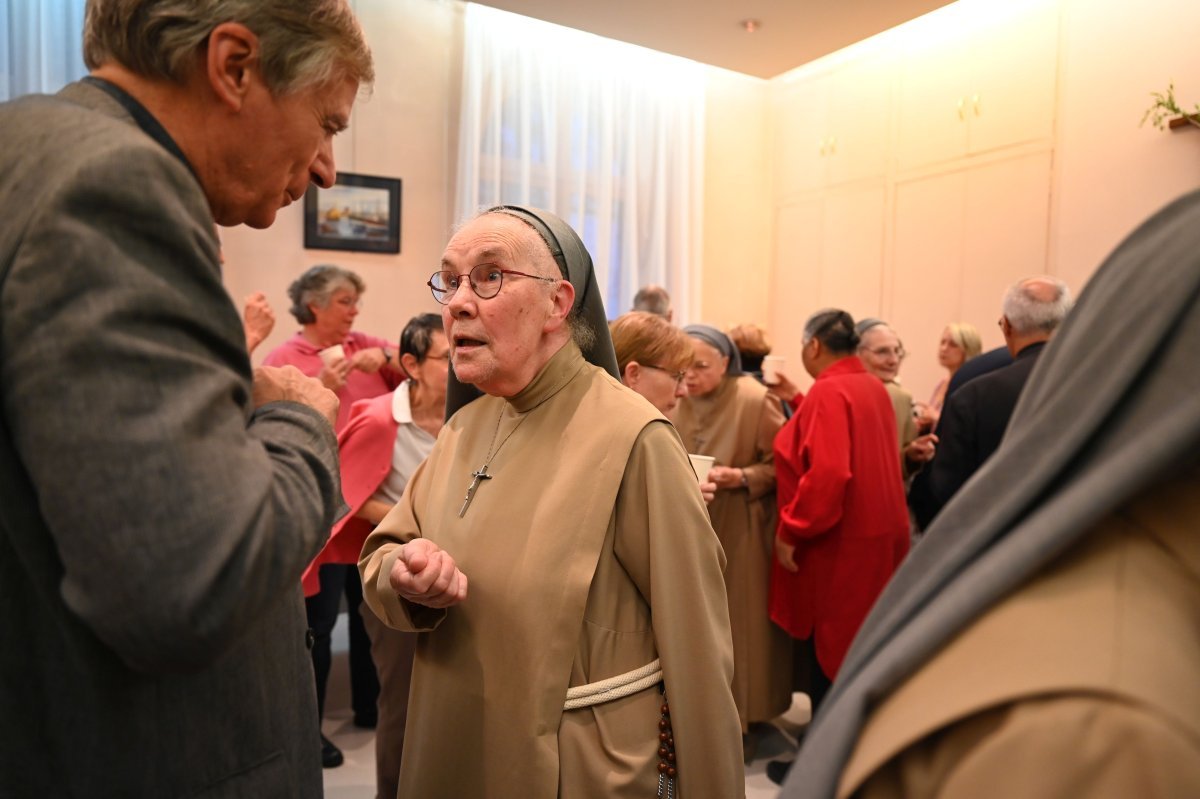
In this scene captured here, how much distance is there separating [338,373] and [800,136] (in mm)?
5225

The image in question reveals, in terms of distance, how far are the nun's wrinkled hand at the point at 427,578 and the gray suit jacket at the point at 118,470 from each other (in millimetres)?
515

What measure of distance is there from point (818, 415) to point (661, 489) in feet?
6.14

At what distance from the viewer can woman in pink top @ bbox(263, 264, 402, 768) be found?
3.33 meters

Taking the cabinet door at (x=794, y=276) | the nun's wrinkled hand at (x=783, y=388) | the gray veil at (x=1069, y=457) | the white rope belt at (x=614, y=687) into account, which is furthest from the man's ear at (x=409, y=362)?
the cabinet door at (x=794, y=276)

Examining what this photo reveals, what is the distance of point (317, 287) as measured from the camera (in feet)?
12.8

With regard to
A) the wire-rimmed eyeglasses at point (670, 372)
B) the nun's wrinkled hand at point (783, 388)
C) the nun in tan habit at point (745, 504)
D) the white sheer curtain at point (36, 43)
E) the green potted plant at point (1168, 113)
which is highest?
the white sheer curtain at point (36, 43)

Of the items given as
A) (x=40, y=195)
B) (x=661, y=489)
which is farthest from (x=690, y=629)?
(x=40, y=195)

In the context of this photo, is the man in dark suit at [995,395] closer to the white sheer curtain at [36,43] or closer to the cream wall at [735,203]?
the cream wall at [735,203]

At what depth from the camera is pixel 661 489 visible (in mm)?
1461

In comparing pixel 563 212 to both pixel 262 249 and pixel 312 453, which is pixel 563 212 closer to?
pixel 262 249

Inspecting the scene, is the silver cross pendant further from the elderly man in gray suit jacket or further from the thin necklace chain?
the elderly man in gray suit jacket

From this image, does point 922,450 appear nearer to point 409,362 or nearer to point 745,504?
point 745,504

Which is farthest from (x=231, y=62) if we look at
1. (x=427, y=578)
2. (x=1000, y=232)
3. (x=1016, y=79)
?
(x=1016, y=79)

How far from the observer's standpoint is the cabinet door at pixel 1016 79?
5238 mm
